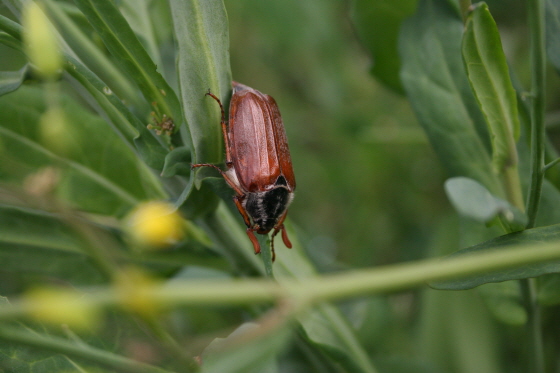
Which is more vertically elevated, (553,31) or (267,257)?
(553,31)

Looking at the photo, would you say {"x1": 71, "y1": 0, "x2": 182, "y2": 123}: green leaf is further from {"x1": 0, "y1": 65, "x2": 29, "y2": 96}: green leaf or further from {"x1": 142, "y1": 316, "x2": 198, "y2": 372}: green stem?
{"x1": 142, "y1": 316, "x2": 198, "y2": 372}: green stem

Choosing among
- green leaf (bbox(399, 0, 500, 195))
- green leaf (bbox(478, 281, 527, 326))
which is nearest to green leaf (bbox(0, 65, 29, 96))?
green leaf (bbox(399, 0, 500, 195))

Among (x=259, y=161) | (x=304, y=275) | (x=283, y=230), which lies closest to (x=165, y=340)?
(x=304, y=275)

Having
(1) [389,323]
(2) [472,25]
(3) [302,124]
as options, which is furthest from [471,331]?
(3) [302,124]

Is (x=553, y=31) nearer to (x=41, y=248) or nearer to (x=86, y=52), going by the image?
(x=86, y=52)

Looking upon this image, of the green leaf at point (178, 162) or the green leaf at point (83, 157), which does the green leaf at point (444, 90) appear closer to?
the green leaf at point (178, 162)

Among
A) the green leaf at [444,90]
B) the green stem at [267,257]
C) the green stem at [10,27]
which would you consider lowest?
the green stem at [267,257]

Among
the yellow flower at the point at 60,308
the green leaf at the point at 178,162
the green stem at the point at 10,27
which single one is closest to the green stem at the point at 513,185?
the green leaf at the point at 178,162
